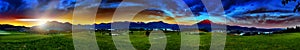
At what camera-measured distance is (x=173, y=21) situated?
21891mm

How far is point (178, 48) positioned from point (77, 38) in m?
3.86

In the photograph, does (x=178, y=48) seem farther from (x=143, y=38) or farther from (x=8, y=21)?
(x=8, y=21)

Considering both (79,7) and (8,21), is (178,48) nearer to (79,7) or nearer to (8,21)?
(79,7)

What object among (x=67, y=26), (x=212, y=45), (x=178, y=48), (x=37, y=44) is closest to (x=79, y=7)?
(x=67, y=26)

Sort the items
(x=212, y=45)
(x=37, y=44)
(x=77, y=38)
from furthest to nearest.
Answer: (x=212, y=45) → (x=77, y=38) → (x=37, y=44)

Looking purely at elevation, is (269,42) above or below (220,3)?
below

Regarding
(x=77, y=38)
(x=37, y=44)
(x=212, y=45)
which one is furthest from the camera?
(x=212, y=45)

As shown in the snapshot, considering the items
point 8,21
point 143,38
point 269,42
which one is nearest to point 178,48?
point 143,38

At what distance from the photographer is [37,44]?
60.8 ft

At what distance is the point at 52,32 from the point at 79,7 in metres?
1.34

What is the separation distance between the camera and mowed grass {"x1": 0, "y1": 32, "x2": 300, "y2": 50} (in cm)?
1847

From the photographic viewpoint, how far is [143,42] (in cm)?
2041

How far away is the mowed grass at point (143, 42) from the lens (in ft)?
60.6

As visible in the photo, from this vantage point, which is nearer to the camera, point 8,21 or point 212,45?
point 8,21
